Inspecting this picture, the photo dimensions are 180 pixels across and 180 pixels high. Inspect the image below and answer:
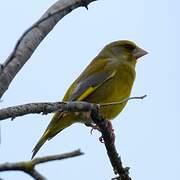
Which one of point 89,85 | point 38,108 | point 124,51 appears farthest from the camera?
point 124,51

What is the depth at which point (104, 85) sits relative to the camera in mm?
7086

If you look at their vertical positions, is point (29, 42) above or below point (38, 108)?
above

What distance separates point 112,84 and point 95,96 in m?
0.28

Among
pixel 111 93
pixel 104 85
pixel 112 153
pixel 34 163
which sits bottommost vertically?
pixel 34 163

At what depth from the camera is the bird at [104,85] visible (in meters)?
6.50

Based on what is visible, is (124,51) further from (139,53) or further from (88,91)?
(88,91)

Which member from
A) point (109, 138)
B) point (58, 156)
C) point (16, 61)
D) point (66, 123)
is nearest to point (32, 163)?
point (58, 156)

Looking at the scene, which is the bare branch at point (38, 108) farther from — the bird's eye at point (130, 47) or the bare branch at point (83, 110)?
the bird's eye at point (130, 47)

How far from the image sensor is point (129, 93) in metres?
7.19

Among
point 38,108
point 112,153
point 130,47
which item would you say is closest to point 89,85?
point 130,47

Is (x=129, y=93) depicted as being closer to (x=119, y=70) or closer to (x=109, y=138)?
(x=119, y=70)

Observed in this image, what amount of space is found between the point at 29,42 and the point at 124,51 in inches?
180

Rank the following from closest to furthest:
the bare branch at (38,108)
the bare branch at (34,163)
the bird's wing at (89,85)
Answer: the bare branch at (34,163) → the bare branch at (38,108) → the bird's wing at (89,85)

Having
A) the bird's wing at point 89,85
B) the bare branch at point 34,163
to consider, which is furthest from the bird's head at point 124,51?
the bare branch at point 34,163
